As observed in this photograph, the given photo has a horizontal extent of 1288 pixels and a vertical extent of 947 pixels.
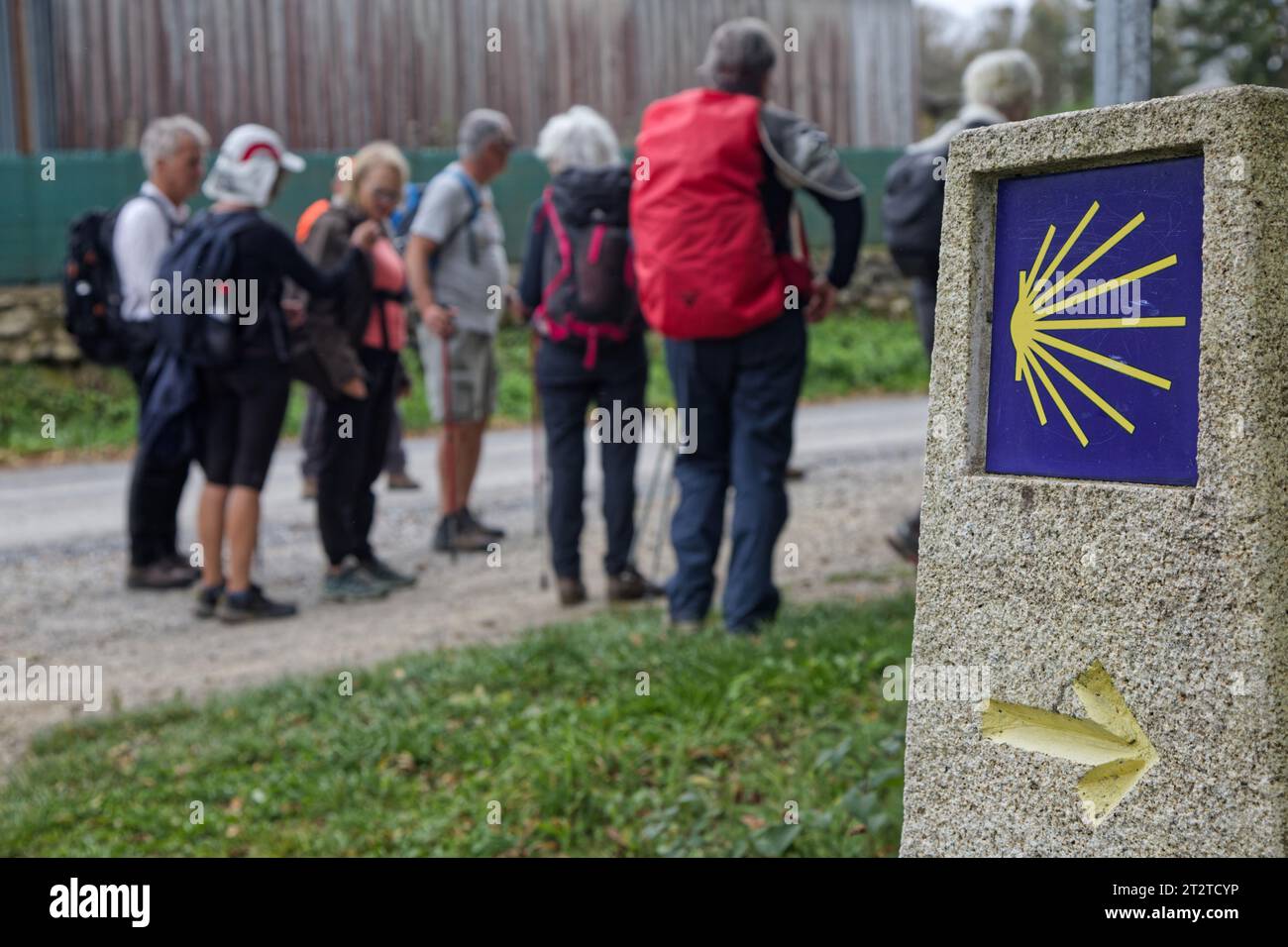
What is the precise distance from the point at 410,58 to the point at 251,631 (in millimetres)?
13745

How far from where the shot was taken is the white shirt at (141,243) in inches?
275

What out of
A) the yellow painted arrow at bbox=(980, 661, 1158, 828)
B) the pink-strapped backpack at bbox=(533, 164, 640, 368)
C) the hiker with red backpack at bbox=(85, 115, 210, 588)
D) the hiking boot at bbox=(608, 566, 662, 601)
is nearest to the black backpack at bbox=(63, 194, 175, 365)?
the hiker with red backpack at bbox=(85, 115, 210, 588)

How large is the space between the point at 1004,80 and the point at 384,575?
12.3 feet

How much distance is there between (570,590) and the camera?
6457 millimetres

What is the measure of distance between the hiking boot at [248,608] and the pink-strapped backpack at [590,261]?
1870 mm

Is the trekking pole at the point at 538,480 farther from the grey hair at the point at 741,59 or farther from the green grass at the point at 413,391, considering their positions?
the green grass at the point at 413,391

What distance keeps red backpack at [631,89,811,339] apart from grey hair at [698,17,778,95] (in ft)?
0.30

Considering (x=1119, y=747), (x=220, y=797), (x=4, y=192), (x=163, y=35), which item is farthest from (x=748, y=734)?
(x=163, y=35)

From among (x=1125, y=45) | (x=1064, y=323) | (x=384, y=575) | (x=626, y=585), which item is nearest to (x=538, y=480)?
(x=384, y=575)

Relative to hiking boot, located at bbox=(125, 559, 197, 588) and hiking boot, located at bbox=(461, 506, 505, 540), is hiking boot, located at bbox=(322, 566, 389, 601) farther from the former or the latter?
hiking boot, located at bbox=(461, 506, 505, 540)

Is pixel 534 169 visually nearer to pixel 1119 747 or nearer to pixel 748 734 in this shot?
pixel 748 734

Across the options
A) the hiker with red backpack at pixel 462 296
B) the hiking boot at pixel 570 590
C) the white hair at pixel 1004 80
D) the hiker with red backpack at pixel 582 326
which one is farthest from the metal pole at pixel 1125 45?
the hiker with red backpack at pixel 462 296
